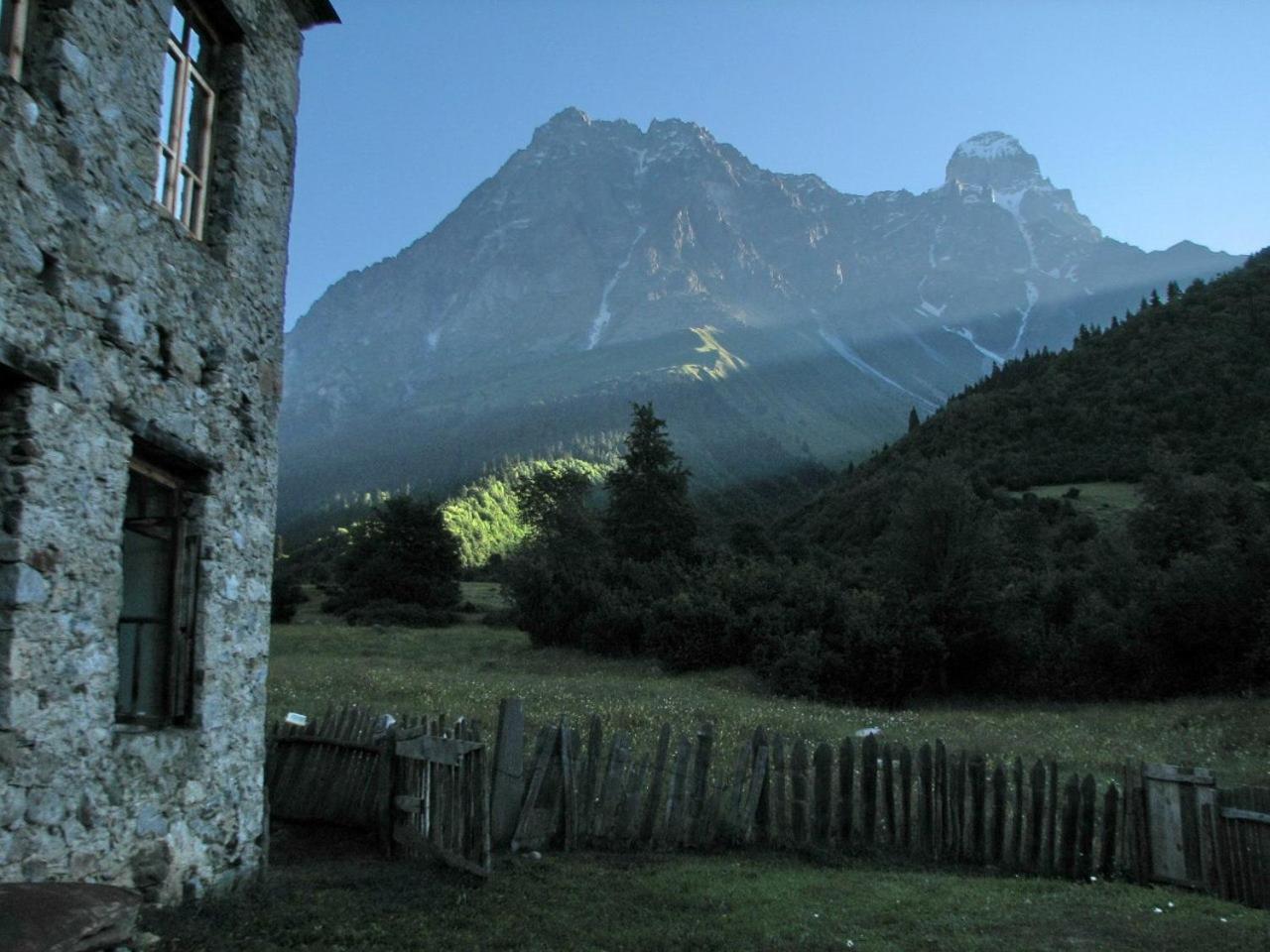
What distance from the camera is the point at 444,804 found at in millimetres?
8664

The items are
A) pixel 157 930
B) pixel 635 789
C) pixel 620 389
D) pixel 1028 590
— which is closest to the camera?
pixel 157 930

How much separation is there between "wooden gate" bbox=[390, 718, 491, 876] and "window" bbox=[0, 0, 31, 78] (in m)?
6.07

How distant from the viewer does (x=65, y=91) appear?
212 inches

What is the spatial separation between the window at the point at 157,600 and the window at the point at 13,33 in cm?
245

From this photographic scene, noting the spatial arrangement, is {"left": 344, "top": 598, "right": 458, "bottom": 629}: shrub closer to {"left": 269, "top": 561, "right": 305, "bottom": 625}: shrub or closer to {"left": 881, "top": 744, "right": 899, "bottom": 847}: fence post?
{"left": 269, "top": 561, "right": 305, "bottom": 625}: shrub

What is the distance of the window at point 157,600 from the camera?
6488mm

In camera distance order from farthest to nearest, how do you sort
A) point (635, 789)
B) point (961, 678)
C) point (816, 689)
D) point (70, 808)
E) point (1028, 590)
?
point (1028, 590) → point (961, 678) → point (816, 689) → point (635, 789) → point (70, 808)

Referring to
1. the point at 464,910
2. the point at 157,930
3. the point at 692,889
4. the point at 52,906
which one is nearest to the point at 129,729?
the point at 157,930

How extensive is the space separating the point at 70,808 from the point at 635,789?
588 centimetres

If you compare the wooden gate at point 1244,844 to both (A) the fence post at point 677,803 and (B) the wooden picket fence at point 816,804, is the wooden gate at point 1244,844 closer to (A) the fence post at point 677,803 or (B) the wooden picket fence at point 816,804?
(B) the wooden picket fence at point 816,804

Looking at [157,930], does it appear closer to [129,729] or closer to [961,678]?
[129,729]

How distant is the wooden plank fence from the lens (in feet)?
29.8

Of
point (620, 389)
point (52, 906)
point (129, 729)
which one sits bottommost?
point (52, 906)

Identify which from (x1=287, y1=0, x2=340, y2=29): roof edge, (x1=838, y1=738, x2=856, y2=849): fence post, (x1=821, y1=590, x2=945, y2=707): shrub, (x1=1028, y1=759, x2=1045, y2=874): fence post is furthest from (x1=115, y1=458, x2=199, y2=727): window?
(x1=821, y1=590, x2=945, y2=707): shrub
